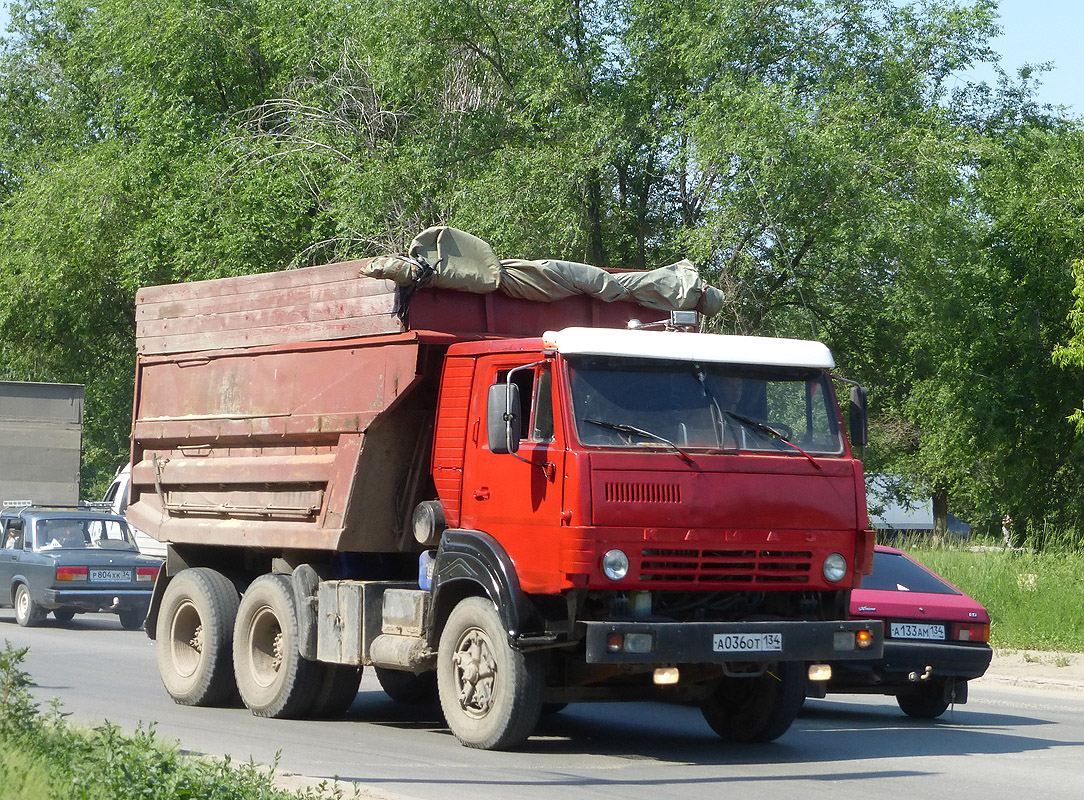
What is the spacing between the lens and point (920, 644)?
38.2 ft

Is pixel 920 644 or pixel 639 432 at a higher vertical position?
pixel 639 432

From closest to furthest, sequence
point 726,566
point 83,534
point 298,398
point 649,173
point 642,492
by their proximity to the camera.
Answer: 1. point 642,492
2. point 726,566
3. point 298,398
4. point 83,534
5. point 649,173

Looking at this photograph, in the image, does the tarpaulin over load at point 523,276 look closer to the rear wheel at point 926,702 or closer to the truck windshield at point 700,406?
the truck windshield at point 700,406

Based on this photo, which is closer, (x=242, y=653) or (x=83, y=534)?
(x=242, y=653)

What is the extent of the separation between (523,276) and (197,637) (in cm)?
443

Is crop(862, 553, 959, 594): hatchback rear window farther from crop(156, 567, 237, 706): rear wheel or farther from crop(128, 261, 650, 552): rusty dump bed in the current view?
crop(156, 567, 237, 706): rear wheel

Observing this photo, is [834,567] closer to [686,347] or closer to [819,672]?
[819,672]

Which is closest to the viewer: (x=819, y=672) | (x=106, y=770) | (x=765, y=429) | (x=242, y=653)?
(x=106, y=770)

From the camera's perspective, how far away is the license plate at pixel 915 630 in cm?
1165

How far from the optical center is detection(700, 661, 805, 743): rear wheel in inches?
400

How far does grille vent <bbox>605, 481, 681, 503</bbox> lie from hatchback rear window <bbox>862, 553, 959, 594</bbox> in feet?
12.3

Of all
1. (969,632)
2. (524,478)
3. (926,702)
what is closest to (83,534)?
(926,702)

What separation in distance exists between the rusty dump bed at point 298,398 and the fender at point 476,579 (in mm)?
926

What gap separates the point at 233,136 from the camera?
103 feet
